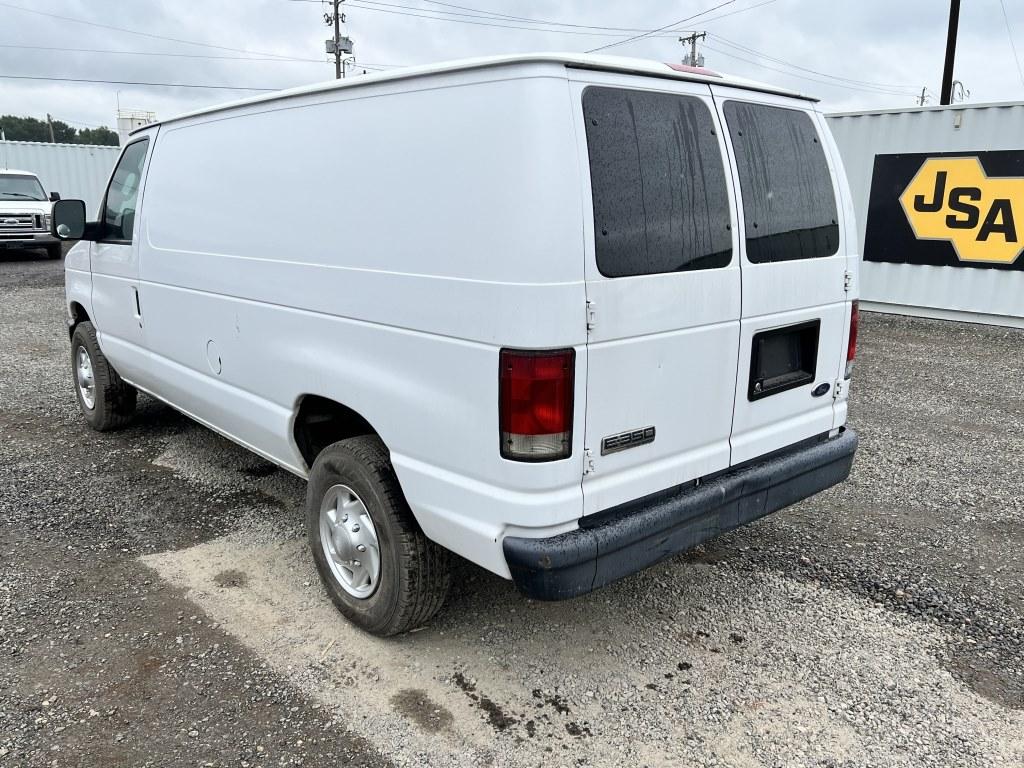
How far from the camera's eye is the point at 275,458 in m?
3.80

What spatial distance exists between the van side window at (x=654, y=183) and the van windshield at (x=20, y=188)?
18915mm

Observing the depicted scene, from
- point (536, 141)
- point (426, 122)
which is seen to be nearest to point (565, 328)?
point (536, 141)

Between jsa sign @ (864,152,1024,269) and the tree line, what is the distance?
58.1 m

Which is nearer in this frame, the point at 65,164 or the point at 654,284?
the point at 654,284

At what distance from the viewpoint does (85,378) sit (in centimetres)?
580

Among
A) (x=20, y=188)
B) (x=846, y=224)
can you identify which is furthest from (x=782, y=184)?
(x=20, y=188)

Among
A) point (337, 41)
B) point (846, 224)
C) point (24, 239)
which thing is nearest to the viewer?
point (846, 224)

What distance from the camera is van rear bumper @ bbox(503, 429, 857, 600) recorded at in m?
2.50

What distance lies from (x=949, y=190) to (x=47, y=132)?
70.4m

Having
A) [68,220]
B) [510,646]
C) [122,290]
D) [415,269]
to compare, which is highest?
A: [68,220]

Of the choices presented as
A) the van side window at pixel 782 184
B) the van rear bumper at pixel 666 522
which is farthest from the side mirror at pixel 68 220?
the van side window at pixel 782 184

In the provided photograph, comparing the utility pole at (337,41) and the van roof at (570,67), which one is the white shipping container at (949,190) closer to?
the van roof at (570,67)

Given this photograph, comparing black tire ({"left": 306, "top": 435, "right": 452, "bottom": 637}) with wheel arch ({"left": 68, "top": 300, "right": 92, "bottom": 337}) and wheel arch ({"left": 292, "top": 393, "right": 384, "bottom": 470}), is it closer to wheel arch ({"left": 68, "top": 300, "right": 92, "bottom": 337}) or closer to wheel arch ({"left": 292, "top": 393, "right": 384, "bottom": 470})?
wheel arch ({"left": 292, "top": 393, "right": 384, "bottom": 470})

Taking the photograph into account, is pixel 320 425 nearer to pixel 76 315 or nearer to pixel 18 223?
pixel 76 315
